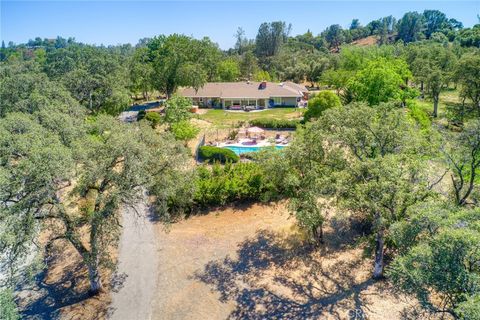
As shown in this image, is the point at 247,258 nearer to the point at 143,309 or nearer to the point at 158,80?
the point at 143,309

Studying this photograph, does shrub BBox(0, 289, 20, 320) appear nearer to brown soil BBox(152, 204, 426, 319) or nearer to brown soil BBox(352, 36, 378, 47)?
brown soil BBox(152, 204, 426, 319)

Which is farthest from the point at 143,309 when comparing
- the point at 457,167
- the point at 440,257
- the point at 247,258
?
the point at 457,167

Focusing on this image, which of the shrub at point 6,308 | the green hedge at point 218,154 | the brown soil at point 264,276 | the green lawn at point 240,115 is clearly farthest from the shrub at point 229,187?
the green lawn at point 240,115

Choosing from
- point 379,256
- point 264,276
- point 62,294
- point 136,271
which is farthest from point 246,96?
point 62,294

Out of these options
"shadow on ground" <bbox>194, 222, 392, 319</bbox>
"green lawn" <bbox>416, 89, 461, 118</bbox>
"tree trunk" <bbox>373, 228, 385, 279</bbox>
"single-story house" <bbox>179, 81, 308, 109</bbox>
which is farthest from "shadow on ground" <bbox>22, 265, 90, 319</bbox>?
"green lawn" <bbox>416, 89, 461, 118</bbox>

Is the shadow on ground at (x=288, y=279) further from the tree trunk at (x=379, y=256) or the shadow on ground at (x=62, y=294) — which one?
the shadow on ground at (x=62, y=294)

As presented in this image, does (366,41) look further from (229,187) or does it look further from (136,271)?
(136,271)
